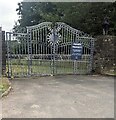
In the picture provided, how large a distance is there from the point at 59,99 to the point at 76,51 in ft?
18.2

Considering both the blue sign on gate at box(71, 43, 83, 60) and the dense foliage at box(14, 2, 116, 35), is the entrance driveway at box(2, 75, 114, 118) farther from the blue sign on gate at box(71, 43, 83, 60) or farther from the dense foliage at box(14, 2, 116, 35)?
the dense foliage at box(14, 2, 116, 35)

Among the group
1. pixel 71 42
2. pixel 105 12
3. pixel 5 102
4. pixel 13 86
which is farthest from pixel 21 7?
pixel 5 102

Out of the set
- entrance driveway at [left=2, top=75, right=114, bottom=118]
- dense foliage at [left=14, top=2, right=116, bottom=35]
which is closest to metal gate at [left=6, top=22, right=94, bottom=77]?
entrance driveway at [left=2, top=75, right=114, bottom=118]

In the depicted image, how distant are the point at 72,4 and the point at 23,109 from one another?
31.7 feet

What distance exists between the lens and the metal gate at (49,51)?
1209 centimetres

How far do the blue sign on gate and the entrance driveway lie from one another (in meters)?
2.15

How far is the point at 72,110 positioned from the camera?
689 centimetres

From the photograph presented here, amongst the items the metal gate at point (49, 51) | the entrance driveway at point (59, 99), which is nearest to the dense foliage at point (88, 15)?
the metal gate at point (49, 51)

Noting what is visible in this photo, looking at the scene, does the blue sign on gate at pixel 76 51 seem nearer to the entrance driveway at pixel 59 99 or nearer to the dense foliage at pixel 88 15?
the entrance driveway at pixel 59 99

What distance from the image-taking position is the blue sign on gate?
13.2 metres

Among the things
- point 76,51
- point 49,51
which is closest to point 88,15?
point 76,51

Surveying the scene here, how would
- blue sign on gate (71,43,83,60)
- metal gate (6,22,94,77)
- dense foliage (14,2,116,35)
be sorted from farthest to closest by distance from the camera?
dense foliage (14,2,116,35)
blue sign on gate (71,43,83,60)
metal gate (6,22,94,77)

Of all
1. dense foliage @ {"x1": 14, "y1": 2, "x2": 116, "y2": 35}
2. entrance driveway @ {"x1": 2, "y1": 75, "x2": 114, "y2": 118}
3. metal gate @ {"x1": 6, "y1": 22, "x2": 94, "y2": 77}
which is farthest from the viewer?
dense foliage @ {"x1": 14, "y1": 2, "x2": 116, "y2": 35}

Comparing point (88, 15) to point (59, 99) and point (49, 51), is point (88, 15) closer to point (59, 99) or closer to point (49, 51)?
point (49, 51)
